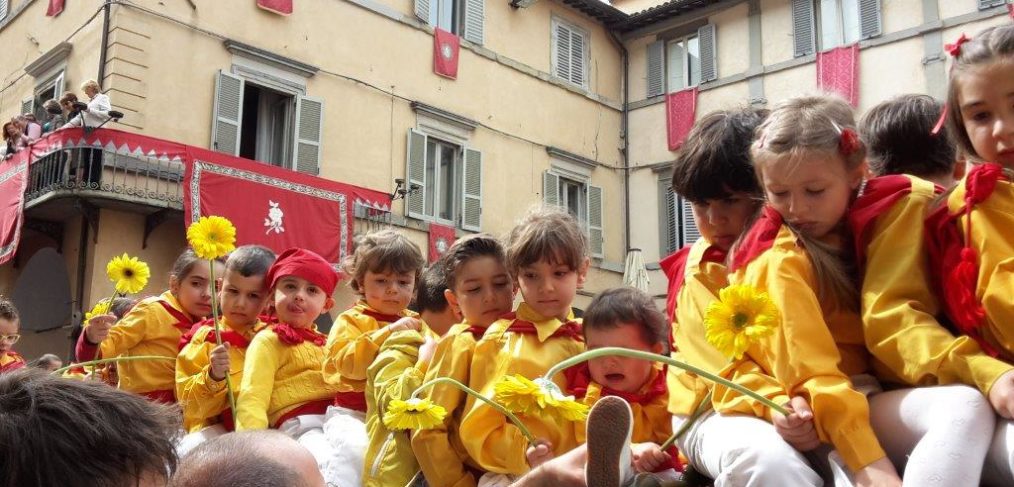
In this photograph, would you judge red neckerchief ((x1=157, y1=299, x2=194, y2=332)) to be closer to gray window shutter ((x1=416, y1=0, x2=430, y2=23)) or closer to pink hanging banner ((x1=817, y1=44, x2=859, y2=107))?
gray window shutter ((x1=416, y1=0, x2=430, y2=23))

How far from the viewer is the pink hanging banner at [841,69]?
15961 millimetres

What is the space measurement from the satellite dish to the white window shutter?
991 centimetres

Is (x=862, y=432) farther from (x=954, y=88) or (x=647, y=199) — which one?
(x=647, y=199)

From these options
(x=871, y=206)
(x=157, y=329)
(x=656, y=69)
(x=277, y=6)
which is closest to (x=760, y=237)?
(x=871, y=206)

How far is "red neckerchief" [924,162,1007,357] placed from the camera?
189cm

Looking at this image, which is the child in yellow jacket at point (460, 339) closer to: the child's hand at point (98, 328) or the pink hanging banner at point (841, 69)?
the child's hand at point (98, 328)

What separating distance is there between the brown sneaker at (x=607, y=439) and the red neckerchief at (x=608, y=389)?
1.11m

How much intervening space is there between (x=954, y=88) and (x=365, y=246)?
2.70 metres

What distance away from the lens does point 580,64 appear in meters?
18.7

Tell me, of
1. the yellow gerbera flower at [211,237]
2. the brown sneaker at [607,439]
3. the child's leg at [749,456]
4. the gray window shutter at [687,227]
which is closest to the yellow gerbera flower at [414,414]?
the child's leg at [749,456]

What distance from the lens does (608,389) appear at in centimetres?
276

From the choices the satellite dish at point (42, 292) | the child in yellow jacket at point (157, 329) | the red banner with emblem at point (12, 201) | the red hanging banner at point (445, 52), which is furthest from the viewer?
the red hanging banner at point (445, 52)

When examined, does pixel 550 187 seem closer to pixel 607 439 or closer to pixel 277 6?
pixel 277 6

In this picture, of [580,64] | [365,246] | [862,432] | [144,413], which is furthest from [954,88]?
[580,64]
